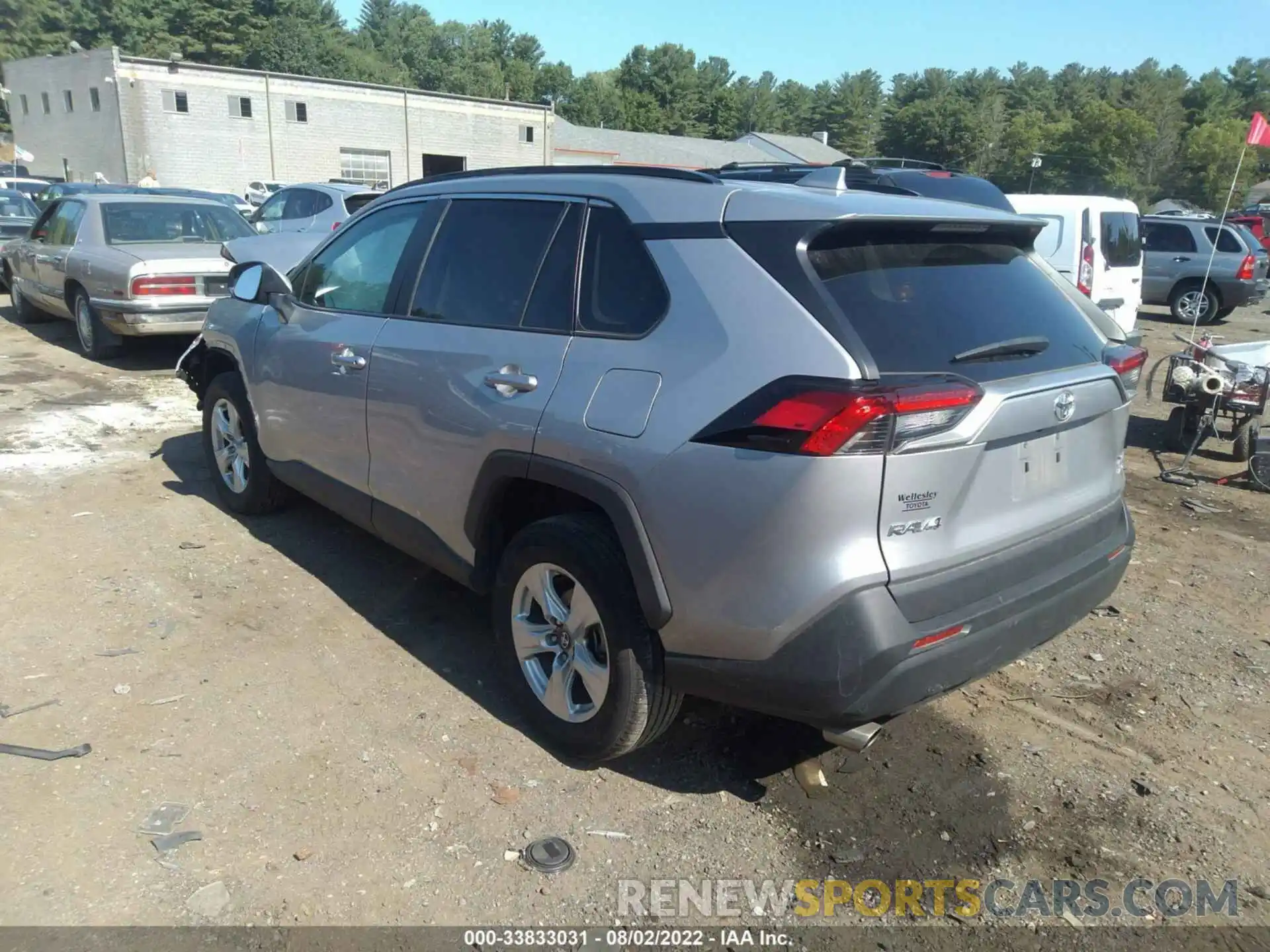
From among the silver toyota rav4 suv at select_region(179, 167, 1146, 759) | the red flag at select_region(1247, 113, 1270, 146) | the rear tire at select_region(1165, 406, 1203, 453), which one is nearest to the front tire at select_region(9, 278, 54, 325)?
the silver toyota rav4 suv at select_region(179, 167, 1146, 759)

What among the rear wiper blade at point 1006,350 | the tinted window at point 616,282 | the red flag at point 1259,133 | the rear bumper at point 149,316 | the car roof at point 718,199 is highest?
the red flag at point 1259,133

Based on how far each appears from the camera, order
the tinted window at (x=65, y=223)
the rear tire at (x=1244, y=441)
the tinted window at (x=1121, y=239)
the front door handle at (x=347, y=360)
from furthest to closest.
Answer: the tinted window at (x=1121, y=239) < the tinted window at (x=65, y=223) < the rear tire at (x=1244, y=441) < the front door handle at (x=347, y=360)

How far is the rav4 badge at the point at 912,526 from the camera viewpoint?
2.45 m

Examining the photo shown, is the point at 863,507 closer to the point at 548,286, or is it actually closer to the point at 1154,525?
the point at 548,286

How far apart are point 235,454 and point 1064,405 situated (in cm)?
445

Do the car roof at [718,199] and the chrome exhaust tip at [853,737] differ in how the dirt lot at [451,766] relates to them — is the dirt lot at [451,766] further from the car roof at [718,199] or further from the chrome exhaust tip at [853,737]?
the car roof at [718,199]

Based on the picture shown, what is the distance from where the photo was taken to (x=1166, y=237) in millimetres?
17078

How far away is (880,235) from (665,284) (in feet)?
2.12

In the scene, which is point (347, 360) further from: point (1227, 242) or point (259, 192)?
point (259, 192)

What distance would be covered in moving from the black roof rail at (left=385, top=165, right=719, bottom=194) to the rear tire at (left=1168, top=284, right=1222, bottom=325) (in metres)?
16.4

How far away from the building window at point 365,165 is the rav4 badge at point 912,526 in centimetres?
4758

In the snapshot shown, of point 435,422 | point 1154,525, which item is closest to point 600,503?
point 435,422

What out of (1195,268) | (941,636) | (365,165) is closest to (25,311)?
(941,636)

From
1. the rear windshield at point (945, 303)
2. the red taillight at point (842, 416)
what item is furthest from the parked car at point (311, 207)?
the red taillight at point (842, 416)
